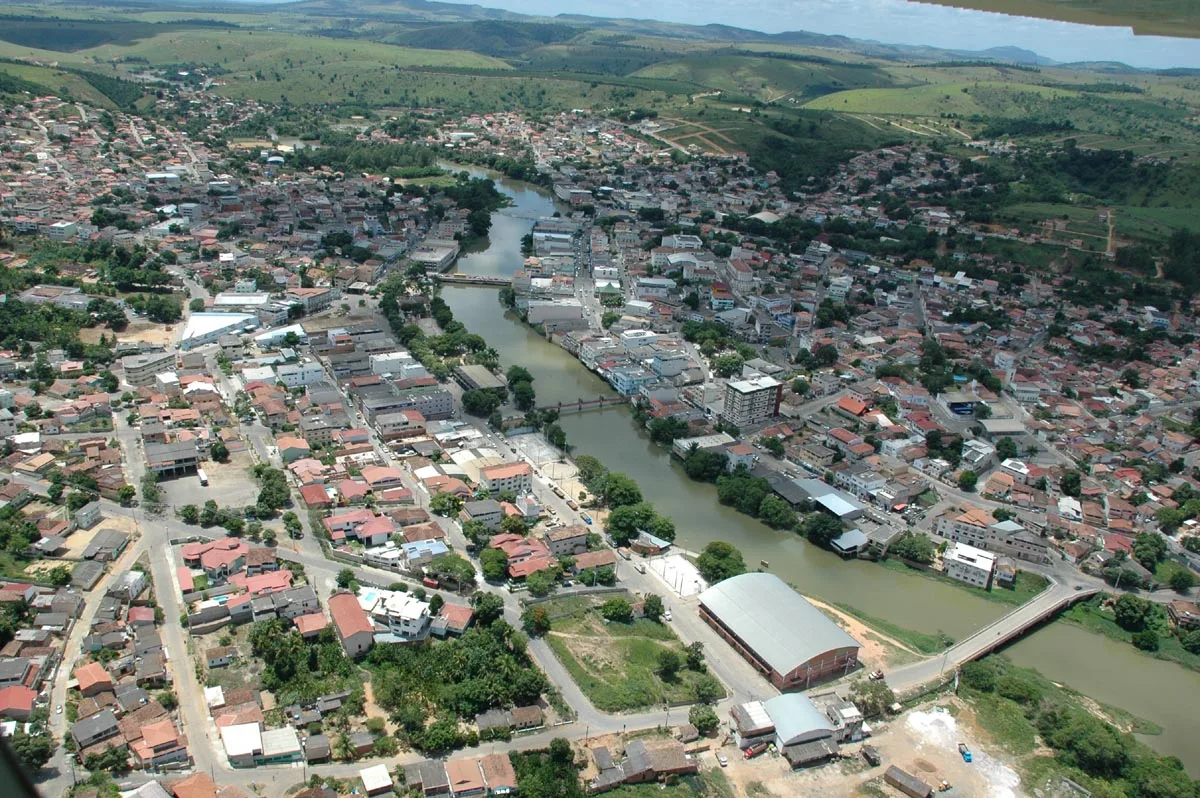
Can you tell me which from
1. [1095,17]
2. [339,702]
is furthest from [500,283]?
[1095,17]

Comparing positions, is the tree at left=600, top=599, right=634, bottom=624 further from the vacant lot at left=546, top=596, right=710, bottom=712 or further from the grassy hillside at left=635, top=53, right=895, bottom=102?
the grassy hillside at left=635, top=53, right=895, bottom=102

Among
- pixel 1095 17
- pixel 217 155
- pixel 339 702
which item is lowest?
pixel 339 702

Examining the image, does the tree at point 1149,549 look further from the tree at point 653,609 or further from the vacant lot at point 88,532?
the vacant lot at point 88,532

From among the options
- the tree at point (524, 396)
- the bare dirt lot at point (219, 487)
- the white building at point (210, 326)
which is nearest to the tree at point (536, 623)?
the bare dirt lot at point (219, 487)

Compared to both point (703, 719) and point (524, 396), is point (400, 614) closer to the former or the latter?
point (703, 719)

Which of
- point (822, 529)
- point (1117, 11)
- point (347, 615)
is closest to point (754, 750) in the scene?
point (822, 529)

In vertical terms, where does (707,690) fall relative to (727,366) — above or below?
below

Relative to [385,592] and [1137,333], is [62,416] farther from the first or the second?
[1137,333]
